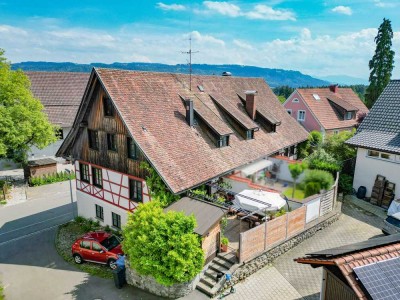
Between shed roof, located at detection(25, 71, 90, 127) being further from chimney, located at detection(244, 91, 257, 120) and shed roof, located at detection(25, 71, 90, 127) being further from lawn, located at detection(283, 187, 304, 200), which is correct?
lawn, located at detection(283, 187, 304, 200)

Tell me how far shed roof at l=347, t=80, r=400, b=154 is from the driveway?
5571 millimetres

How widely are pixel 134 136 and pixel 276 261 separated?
987 cm

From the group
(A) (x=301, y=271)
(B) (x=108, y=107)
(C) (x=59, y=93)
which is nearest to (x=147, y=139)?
(B) (x=108, y=107)

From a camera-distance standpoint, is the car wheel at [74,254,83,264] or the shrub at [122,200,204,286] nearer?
the shrub at [122,200,204,286]

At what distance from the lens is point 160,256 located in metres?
12.6

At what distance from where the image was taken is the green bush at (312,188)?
19500mm

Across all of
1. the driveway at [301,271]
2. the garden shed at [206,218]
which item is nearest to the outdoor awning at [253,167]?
the driveway at [301,271]

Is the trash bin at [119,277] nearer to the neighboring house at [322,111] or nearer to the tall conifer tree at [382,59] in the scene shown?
the neighboring house at [322,111]

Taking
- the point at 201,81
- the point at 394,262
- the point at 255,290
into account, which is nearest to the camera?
the point at 394,262

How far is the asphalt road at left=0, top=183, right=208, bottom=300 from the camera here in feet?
46.6

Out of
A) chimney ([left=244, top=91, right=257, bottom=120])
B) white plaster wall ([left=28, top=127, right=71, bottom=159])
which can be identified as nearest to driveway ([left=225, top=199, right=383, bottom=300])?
chimney ([left=244, top=91, right=257, bottom=120])

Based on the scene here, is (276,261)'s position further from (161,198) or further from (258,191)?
(161,198)

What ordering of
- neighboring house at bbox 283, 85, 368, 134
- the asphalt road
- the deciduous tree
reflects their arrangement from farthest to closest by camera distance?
neighboring house at bbox 283, 85, 368, 134, the deciduous tree, the asphalt road

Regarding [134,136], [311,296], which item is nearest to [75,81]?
[134,136]
